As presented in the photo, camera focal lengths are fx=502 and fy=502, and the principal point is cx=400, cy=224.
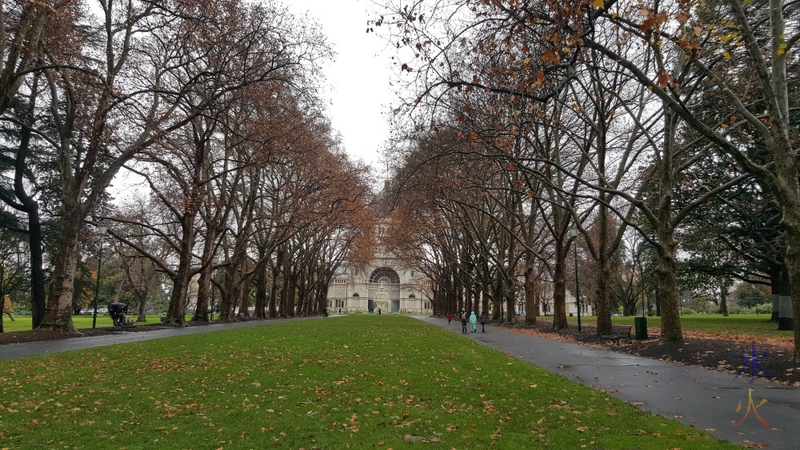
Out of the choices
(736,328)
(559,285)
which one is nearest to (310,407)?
(559,285)

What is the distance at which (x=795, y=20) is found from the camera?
20156 millimetres

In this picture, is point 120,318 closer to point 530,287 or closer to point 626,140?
point 530,287

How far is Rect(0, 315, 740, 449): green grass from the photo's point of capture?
17.7 ft

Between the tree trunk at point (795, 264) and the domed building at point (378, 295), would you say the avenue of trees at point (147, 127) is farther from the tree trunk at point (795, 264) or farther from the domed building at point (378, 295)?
the domed building at point (378, 295)

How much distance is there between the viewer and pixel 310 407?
6.95 m

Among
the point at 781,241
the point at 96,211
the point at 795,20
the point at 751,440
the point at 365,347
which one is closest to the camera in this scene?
the point at 751,440

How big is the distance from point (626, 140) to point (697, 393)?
1896 centimetres

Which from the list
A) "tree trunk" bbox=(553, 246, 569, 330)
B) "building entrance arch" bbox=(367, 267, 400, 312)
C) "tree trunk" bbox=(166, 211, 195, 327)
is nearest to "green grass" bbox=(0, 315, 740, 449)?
"tree trunk" bbox=(553, 246, 569, 330)

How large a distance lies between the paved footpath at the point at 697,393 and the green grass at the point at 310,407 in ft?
1.80

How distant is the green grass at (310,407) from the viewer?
17.7ft

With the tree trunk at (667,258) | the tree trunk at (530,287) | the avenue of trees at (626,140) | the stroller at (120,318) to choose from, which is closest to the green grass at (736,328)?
the avenue of trees at (626,140)

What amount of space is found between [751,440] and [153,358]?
40.3 feet

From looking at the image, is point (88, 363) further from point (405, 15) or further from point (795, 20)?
point (795, 20)

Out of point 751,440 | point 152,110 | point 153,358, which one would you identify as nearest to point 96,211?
point 152,110
